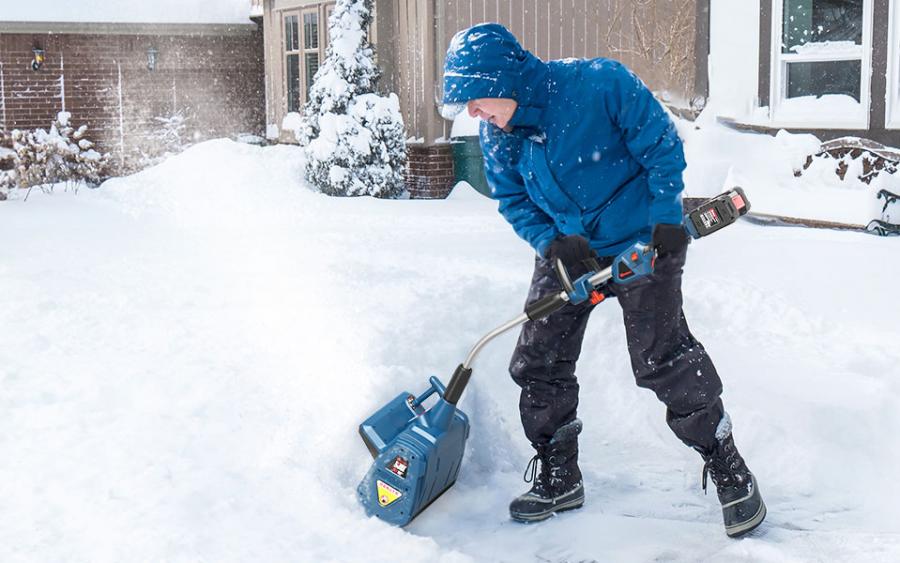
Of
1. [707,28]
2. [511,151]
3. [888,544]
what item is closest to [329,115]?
[707,28]

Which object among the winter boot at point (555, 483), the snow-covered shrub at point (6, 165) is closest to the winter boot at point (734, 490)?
the winter boot at point (555, 483)

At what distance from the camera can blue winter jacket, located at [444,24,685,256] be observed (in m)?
3.26

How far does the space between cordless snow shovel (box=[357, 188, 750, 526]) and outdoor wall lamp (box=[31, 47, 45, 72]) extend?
14.3m

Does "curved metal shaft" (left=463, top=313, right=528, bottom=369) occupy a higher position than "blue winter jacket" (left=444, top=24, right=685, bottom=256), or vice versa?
"blue winter jacket" (left=444, top=24, right=685, bottom=256)

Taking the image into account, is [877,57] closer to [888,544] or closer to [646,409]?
[646,409]

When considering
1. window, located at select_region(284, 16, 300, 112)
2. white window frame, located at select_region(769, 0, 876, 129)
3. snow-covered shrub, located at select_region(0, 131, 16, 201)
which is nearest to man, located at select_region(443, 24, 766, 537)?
white window frame, located at select_region(769, 0, 876, 129)

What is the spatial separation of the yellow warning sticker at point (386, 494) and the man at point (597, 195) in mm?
654

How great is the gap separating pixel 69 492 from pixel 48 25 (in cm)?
1453

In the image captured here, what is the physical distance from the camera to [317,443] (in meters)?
3.91

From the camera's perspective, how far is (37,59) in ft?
53.6

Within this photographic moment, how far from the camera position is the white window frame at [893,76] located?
8.84 meters

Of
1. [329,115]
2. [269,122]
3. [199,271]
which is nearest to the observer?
[199,271]

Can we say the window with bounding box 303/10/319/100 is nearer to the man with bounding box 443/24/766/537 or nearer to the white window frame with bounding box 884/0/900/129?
the white window frame with bounding box 884/0/900/129

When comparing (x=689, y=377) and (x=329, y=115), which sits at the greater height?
(x=329, y=115)
